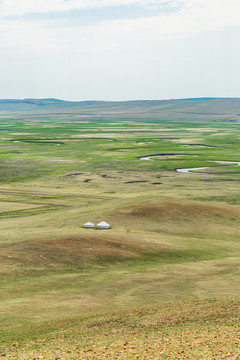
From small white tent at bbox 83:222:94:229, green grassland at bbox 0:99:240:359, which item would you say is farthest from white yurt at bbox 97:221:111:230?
green grassland at bbox 0:99:240:359

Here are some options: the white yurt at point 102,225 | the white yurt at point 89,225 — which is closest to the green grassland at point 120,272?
the white yurt at point 89,225

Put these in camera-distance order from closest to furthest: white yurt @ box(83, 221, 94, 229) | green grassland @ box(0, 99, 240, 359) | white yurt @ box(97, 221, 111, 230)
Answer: green grassland @ box(0, 99, 240, 359), white yurt @ box(97, 221, 111, 230), white yurt @ box(83, 221, 94, 229)

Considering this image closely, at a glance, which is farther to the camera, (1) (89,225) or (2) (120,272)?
(1) (89,225)

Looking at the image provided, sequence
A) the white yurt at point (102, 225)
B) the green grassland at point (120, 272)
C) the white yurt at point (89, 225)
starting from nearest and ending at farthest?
the green grassland at point (120, 272) < the white yurt at point (102, 225) < the white yurt at point (89, 225)

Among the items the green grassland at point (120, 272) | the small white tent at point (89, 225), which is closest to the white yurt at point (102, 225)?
the small white tent at point (89, 225)

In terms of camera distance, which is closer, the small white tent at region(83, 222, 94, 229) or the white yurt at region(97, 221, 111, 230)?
the white yurt at region(97, 221, 111, 230)

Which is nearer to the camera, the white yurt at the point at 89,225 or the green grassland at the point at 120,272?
the green grassland at the point at 120,272

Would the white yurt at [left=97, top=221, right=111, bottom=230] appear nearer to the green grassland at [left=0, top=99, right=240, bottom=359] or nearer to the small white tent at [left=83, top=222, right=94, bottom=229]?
the small white tent at [left=83, top=222, right=94, bottom=229]

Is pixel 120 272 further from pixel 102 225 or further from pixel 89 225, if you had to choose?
pixel 89 225

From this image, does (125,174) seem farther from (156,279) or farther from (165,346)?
(165,346)

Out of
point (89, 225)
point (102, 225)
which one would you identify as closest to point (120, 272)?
point (102, 225)

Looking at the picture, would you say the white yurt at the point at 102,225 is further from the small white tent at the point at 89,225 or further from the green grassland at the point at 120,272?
the green grassland at the point at 120,272

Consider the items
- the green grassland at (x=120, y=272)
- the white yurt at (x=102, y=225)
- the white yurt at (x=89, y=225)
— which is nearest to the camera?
the green grassland at (x=120, y=272)

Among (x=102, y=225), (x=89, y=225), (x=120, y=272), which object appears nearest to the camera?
(x=120, y=272)
